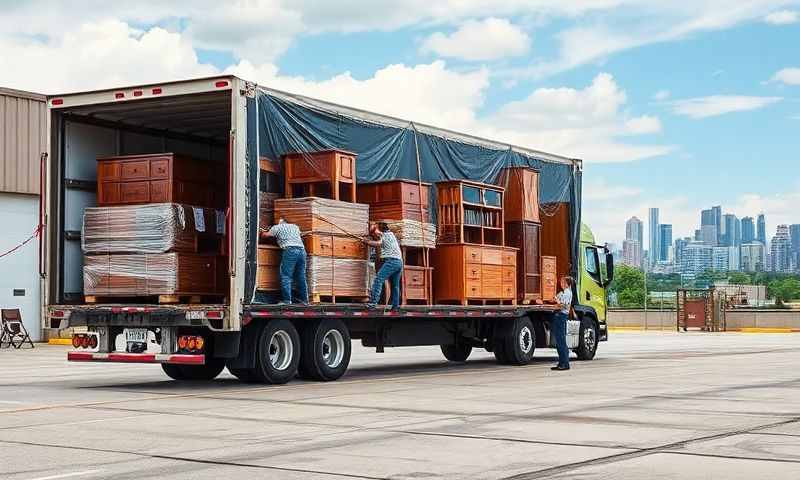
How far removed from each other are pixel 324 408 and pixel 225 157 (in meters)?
7.24

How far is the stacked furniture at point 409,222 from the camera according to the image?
1900 cm

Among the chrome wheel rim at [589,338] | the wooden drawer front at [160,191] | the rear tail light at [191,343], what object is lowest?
the chrome wheel rim at [589,338]

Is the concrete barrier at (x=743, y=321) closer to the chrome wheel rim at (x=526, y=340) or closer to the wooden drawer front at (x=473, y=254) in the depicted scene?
the chrome wheel rim at (x=526, y=340)

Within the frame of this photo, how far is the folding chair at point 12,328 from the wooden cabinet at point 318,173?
56.3ft

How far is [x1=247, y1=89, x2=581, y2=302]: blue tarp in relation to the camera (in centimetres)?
1686

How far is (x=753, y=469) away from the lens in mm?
8906

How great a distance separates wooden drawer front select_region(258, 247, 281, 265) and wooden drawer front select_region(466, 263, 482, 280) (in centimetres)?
454

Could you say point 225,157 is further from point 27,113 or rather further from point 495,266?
point 27,113

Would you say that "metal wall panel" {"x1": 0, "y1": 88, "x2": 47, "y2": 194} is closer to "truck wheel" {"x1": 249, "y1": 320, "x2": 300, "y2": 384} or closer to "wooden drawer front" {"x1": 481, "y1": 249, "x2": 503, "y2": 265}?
"wooden drawer front" {"x1": 481, "y1": 249, "x2": 503, "y2": 265}

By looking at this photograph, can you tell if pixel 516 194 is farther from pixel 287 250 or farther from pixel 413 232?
pixel 287 250

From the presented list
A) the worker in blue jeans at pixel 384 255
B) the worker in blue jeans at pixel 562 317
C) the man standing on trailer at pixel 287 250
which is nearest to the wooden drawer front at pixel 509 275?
the worker in blue jeans at pixel 562 317

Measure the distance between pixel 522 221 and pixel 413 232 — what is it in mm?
3919

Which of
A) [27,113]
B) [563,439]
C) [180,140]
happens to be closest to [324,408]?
[563,439]

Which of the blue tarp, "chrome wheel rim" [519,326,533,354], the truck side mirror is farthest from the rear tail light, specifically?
the truck side mirror
